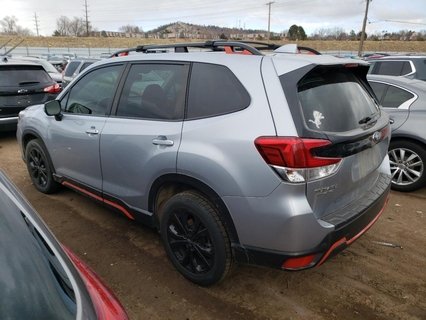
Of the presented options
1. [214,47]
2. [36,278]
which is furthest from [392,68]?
[36,278]

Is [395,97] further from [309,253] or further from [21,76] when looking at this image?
[21,76]

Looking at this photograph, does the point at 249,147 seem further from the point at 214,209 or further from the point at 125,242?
the point at 125,242

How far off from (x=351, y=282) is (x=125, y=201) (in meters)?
2.10

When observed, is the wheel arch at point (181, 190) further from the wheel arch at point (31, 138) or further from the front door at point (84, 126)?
the wheel arch at point (31, 138)

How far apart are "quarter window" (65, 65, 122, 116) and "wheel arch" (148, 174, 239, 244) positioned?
40.8 inches

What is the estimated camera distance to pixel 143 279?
317 centimetres

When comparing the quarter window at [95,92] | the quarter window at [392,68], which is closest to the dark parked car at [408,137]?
the quarter window at [95,92]

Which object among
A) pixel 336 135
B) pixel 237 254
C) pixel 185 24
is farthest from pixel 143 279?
pixel 185 24

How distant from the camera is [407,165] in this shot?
512cm

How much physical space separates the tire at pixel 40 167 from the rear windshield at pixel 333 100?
3346 mm

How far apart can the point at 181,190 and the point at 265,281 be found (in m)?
1.04

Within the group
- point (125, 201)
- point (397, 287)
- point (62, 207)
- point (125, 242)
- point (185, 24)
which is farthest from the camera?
point (185, 24)

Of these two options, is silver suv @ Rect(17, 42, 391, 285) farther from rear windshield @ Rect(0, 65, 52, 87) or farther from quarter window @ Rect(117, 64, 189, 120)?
rear windshield @ Rect(0, 65, 52, 87)

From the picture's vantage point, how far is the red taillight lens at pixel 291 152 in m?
2.32
